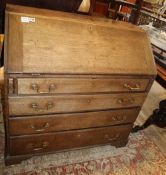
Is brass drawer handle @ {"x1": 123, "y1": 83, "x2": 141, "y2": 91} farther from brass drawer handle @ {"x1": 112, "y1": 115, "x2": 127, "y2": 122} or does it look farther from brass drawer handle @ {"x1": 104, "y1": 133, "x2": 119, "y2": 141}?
brass drawer handle @ {"x1": 104, "y1": 133, "x2": 119, "y2": 141}

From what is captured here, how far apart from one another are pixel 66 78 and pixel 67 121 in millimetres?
438

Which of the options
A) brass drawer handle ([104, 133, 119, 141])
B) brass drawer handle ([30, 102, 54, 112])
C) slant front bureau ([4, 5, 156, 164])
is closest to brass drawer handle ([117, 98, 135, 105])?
slant front bureau ([4, 5, 156, 164])

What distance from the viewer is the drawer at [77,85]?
1.35 m

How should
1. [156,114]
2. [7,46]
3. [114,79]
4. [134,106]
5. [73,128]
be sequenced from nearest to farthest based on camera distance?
[7,46]
[114,79]
[73,128]
[134,106]
[156,114]

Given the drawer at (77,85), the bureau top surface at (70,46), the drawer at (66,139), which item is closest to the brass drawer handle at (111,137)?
the drawer at (66,139)

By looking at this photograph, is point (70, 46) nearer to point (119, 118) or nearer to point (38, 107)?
point (38, 107)

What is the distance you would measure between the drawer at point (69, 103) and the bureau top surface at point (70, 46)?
23 centimetres

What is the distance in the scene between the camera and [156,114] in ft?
8.02

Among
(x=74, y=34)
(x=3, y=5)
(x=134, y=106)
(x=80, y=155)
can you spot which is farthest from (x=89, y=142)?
(x=3, y=5)

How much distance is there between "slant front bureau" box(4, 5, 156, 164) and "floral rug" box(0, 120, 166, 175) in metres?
0.14

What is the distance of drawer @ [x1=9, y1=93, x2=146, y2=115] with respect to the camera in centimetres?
143

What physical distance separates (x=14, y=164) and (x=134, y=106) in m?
1.22

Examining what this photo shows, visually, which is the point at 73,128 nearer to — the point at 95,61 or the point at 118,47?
the point at 95,61

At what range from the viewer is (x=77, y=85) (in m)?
1.50
